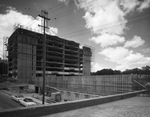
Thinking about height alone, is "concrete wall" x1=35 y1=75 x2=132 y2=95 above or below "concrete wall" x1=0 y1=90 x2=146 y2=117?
below

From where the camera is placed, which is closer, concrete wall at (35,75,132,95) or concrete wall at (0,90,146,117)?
concrete wall at (0,90,146,117)

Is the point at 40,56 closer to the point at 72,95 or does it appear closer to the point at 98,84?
the point at 72,95

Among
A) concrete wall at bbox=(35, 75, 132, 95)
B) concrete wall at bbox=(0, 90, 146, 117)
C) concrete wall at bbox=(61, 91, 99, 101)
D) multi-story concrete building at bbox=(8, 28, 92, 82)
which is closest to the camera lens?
concrete wall at bbox=(0, 90, 146, 117)

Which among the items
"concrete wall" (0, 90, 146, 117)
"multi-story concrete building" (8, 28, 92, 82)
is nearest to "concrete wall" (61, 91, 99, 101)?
"concrete wall" (0, 90, 146, 117)

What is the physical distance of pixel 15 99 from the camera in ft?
85.4

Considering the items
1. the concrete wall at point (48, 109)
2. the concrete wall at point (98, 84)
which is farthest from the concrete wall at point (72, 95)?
the concrete wall at point (48, 109)

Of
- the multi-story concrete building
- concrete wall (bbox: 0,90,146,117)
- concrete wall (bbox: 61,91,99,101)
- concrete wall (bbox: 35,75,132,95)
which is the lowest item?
concrete wall (bbox: 61,91,99,101)

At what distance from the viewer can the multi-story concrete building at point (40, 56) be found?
5581cm

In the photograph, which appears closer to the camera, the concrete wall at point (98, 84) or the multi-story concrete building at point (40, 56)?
the concrete wall at point (98, 84)

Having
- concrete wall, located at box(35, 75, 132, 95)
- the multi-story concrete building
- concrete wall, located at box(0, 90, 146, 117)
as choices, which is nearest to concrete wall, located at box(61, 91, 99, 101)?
concrete wall, located at box(35, 75, 132, 95)

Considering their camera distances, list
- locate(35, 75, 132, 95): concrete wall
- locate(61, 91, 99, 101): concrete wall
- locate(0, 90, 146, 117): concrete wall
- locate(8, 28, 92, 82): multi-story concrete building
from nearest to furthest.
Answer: locate(0, 90, 146, 117): concrete wall, locate(35, 75, 132, 95): concrete wall, locate(61, 91, 99, 101): concrete wall, locate(8, 28, 92, 82): multi-story concrete building

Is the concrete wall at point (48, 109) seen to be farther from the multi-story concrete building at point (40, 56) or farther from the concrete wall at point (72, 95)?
the multi-story concrete building at point (40, 56)

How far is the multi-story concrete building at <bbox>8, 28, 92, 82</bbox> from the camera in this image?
183ft

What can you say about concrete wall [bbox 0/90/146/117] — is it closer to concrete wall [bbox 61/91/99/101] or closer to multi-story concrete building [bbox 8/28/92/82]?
concrete wall [bbox 61/91/99/101]
